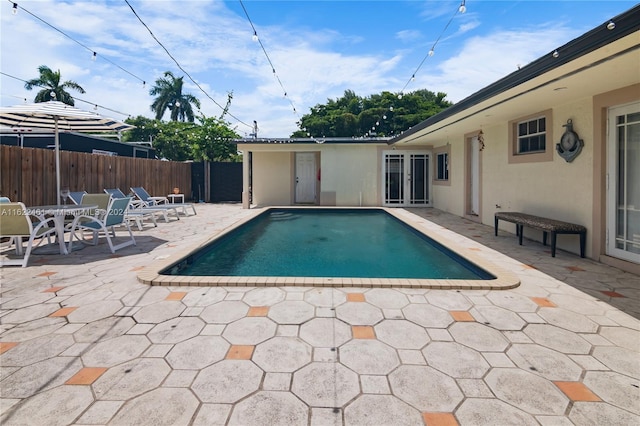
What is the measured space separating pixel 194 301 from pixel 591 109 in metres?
5.99

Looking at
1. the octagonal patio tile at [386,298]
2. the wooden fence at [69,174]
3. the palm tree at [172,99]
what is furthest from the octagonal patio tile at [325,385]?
the palm tree at [172,99]

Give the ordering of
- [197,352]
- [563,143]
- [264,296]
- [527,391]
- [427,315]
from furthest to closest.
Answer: [563,143], [264,296], [427,315], [197,352], [527,391]

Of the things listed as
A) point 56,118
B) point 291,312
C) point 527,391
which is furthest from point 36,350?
point 56,118

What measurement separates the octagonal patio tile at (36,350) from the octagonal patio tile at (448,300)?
119 inches

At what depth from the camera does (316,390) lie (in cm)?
183

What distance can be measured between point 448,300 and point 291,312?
1.55 m

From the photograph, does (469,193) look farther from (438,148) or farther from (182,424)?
(182,424)

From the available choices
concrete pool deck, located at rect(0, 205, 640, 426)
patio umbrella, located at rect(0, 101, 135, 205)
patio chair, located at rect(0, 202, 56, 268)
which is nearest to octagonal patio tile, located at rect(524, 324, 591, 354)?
concrete pool deck, located at rect(0, 205, 640, 426)

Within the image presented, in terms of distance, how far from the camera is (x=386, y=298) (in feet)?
10.5

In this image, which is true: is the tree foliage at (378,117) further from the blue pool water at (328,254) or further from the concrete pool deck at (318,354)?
the concrete pool deck at (318,354)

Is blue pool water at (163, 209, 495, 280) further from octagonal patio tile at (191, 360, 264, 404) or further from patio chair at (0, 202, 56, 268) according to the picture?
octagonal patio tile at (191, 360, 264, 404)

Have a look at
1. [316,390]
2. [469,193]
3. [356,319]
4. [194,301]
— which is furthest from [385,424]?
[469,193]

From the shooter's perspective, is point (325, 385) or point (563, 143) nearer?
point (325, 385)

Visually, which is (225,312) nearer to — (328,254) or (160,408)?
(160,408)
